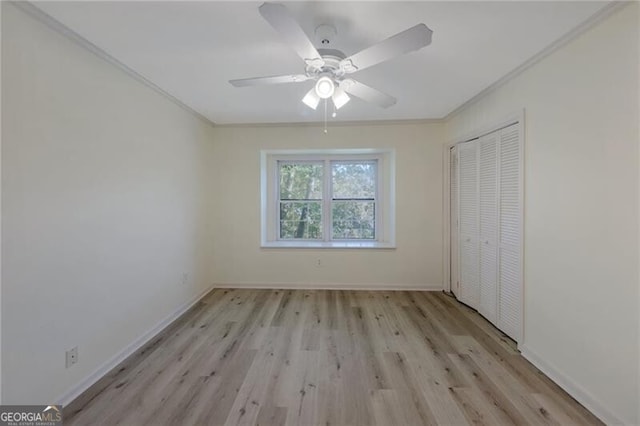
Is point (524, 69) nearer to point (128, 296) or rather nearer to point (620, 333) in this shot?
point (620, 333)

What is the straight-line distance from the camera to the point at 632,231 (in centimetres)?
150

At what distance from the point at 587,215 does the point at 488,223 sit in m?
1.19

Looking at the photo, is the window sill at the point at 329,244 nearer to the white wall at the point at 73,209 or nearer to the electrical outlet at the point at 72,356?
the white wall at the point at 73,209

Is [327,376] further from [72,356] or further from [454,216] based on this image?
[454,216]

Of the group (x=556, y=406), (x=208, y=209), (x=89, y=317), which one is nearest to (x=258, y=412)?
(x=89, y=317)

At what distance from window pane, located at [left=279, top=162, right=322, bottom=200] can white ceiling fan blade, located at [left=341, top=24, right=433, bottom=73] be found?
9.44 feet

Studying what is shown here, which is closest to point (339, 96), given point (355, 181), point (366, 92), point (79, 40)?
point (366, 92)

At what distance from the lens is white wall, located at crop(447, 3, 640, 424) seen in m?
1.53

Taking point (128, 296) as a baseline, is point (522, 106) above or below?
above

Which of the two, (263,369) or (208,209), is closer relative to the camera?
(263,369)

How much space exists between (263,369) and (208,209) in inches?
97.2

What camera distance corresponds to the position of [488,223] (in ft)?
9.64

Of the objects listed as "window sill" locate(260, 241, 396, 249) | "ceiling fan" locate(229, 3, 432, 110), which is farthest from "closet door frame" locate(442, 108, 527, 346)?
"ceiling fan" locate(229, 3, 432, 110)

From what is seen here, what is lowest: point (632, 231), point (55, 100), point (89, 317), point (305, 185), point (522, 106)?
point (89, 317)
